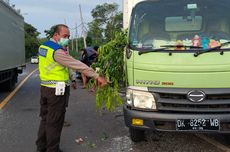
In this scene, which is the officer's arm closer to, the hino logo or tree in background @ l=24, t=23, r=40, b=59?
the hino logo

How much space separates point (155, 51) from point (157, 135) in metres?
1.87

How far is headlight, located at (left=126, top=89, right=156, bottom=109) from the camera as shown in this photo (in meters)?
5.31

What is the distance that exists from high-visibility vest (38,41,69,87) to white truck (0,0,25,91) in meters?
6.36

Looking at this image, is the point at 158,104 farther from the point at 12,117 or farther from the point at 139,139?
the point at 12,117

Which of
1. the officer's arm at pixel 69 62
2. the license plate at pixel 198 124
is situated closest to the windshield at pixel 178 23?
the officer's arm at pixel 69 62

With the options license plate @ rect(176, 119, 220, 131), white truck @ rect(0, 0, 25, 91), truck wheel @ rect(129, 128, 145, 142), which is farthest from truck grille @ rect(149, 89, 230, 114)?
white truck @ rect(0, 0, 25, 91)

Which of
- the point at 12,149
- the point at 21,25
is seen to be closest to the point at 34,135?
the point at 12,149

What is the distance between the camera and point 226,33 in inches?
229

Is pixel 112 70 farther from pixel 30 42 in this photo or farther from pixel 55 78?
pixel 30 42

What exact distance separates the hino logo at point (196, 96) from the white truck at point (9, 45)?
25.4ft

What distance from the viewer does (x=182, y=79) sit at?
5.23m

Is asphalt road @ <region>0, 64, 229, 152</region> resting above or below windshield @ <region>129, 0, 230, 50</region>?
below

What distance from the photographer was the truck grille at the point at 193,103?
5.14m

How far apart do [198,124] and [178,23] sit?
169 centimetres
